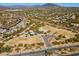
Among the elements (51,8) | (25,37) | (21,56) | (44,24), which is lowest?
(21,56)

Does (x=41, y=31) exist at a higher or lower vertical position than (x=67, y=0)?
lower

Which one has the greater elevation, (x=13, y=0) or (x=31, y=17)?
(x=13, y=0)

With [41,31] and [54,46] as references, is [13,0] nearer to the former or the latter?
[41,31]

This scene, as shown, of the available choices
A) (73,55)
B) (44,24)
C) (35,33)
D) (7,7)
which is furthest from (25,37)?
(73,55)

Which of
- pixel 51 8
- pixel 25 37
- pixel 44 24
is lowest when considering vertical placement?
pixel 25 37

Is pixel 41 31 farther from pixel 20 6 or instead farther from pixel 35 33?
pixel 20 6

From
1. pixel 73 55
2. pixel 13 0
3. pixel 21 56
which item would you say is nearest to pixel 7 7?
pixel 13 0
